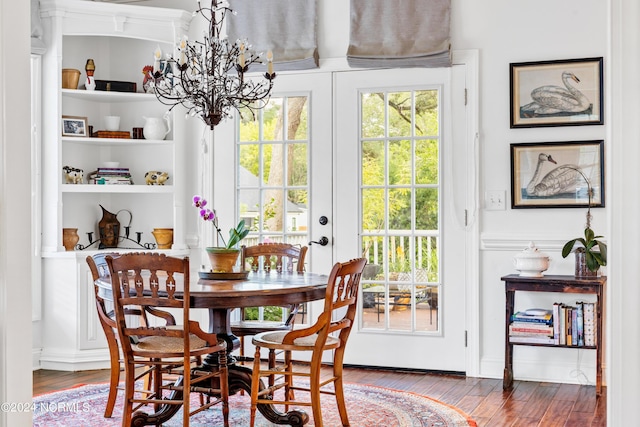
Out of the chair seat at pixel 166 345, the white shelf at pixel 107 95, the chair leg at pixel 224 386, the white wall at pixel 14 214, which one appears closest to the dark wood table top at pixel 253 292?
the chair seat at pixel 166 345

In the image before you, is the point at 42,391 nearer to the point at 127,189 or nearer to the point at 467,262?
the point at 127,189

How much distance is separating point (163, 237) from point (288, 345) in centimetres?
232

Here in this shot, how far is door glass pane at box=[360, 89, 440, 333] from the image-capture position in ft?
16.6

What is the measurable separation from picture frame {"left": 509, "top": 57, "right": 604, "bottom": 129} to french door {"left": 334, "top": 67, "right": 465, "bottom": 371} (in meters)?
0.37

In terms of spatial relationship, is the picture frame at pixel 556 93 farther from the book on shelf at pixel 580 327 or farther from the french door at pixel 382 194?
the book on shelf at pixel 580 327

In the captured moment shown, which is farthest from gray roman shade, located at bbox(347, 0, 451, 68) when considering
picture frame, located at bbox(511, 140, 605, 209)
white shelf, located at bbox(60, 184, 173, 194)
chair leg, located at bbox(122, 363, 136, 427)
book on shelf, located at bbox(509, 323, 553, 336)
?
Answer: chair leg, located at bbox(122, 363, 136, 427)

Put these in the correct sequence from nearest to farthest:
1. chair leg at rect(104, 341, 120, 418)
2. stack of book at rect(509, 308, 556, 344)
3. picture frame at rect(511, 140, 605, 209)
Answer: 1. chair leg at rect(104, 341, 120, 418)
2. stack of book at rect(509, 308, 556, 344)
3. picture frame at rect(511, 140, 605, 209)

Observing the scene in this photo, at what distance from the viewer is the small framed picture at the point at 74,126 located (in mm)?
5305

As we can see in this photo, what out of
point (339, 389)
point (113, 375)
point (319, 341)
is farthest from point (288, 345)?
point (113, 375)

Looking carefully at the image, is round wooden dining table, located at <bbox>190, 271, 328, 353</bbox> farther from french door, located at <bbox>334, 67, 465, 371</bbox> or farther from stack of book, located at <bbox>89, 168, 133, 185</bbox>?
stack of book, located at <bbox>89, 168, 133, 185</bbox>

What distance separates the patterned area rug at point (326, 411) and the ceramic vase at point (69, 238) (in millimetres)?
1177

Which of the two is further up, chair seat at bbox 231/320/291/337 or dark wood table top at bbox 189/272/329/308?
dark wood table top at bbox 189/272/329/308

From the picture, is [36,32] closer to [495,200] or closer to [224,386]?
[224,386]

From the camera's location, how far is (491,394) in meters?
4.43
